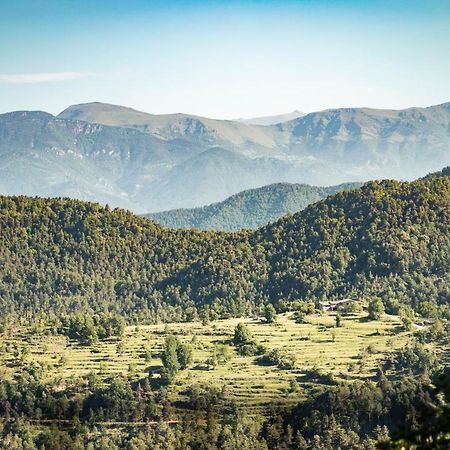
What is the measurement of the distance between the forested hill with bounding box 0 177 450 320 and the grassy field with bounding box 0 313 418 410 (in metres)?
20.9

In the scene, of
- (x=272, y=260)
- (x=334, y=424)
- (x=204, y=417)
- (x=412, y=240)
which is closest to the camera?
(x=334, y=424)

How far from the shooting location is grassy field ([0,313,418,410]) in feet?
357

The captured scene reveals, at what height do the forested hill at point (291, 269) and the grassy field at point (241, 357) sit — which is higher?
the forested hill at point (291, 269)

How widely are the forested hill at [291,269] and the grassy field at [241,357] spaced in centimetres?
2089

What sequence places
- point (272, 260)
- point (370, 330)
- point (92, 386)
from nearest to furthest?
point (92, 386) < point (370, 330) < point (272, 260)

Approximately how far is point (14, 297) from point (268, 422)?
4377 inches

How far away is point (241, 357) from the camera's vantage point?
120m

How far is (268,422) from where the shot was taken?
9612 centimetres

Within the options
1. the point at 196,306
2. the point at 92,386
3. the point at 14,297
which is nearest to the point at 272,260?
the point at 196,306

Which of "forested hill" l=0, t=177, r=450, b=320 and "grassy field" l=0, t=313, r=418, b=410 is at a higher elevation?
"forested hill" l=0, t=177, r=450, b=320

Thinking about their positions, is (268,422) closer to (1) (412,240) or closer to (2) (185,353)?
(2) (185,353)

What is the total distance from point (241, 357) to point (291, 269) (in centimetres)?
6083

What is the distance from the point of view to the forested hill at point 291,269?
165750 mm

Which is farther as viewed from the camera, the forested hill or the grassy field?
the forested hill
